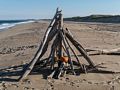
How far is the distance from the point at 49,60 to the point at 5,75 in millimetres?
1802

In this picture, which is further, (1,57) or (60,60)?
(1,57)

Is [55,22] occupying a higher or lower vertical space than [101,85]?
higher

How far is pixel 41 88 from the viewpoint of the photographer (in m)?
10.2

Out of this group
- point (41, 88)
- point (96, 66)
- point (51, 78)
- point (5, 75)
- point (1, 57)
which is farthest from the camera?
point (1, 57)

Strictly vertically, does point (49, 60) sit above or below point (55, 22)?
below

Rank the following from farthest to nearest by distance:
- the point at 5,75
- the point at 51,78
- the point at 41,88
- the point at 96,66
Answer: the point at 96,66, the point at 5,75, the point at 51,78, the point at 41,88

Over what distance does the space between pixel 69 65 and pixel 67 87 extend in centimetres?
238

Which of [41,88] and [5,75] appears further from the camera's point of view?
[5,75]

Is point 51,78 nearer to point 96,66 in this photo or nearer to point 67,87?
point 67,87

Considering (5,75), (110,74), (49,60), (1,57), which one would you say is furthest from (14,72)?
(1,57)

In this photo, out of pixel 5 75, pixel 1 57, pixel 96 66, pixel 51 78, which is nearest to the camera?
pixel 51 78

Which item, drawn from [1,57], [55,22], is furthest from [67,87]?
[1,57]

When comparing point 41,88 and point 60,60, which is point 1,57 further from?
point 41,88

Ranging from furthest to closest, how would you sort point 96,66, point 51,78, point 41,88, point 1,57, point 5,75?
point 1,57, point 96,66, point 5,75, point 51,78, point 41,88
